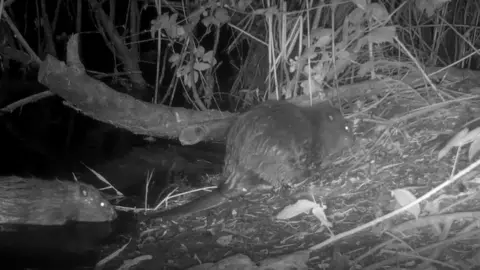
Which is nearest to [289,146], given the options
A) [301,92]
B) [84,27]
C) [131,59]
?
[301,92]

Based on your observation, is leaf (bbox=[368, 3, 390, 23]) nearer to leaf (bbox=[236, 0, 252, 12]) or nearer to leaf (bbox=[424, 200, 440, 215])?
leaf (bbox=[236, 0, 252, 12])

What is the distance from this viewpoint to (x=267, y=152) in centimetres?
339

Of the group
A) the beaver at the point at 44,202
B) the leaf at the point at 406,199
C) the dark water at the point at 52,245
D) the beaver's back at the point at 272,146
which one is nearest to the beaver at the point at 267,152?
the beaver's back at the point at 272,146

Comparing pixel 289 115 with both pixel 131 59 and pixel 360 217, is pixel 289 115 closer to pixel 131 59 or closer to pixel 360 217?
pixel 360 217

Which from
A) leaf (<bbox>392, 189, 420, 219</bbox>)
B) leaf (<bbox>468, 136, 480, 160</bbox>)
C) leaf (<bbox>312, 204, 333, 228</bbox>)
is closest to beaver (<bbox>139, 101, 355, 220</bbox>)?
leaf (<bbox>312, 204, 333, 228</bbox>)

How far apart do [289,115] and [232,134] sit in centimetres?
39

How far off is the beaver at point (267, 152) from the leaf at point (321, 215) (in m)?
0.63

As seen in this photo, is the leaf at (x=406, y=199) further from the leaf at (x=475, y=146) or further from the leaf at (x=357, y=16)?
the leaf at (x=357, y=16)

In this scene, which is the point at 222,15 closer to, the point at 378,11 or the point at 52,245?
the point at 378,11

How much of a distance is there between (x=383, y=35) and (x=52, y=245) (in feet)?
7.25

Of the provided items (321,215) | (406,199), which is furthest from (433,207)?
(321,215)

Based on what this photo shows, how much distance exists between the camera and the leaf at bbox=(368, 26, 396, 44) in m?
3.17

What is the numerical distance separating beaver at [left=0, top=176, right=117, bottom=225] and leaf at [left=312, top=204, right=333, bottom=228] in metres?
1.44

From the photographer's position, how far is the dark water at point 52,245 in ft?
9.63
